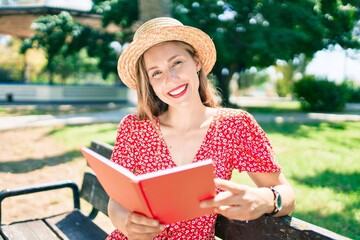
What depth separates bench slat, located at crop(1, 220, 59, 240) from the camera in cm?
278

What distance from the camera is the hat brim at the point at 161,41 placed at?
Answer: 1974mm

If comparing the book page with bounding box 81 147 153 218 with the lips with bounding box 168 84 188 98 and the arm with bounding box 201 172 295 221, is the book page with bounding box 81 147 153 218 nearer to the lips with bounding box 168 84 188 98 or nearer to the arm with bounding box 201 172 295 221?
the arm with bounding box 201 172 295 221

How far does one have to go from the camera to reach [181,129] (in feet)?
7.06

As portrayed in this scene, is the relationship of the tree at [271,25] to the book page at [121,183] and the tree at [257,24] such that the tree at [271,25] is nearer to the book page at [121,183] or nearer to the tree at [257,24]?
the tree at [257,24]

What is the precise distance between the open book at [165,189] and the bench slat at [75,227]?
1.40 metres

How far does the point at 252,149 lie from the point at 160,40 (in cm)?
74

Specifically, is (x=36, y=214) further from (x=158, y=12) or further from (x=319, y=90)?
(x=319, y=90)

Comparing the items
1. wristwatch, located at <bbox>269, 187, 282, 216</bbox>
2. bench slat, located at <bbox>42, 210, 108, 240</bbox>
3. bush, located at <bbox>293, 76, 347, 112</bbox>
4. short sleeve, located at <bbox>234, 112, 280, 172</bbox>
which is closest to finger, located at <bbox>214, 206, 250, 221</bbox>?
wristwatch, located at <bbox>269, 187, 282, 216</bbox>

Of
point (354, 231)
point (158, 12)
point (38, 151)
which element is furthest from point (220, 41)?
point (354, 231)

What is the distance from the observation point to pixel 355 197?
14.9 ft

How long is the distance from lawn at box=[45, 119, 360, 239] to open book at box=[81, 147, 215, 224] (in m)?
2.76

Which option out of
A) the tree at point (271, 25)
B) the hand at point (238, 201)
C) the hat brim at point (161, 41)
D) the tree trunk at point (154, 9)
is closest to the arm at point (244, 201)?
the hand at point (238, 201)

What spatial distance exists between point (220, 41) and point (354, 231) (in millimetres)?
10494

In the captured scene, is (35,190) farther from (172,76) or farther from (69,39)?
(69,39)
